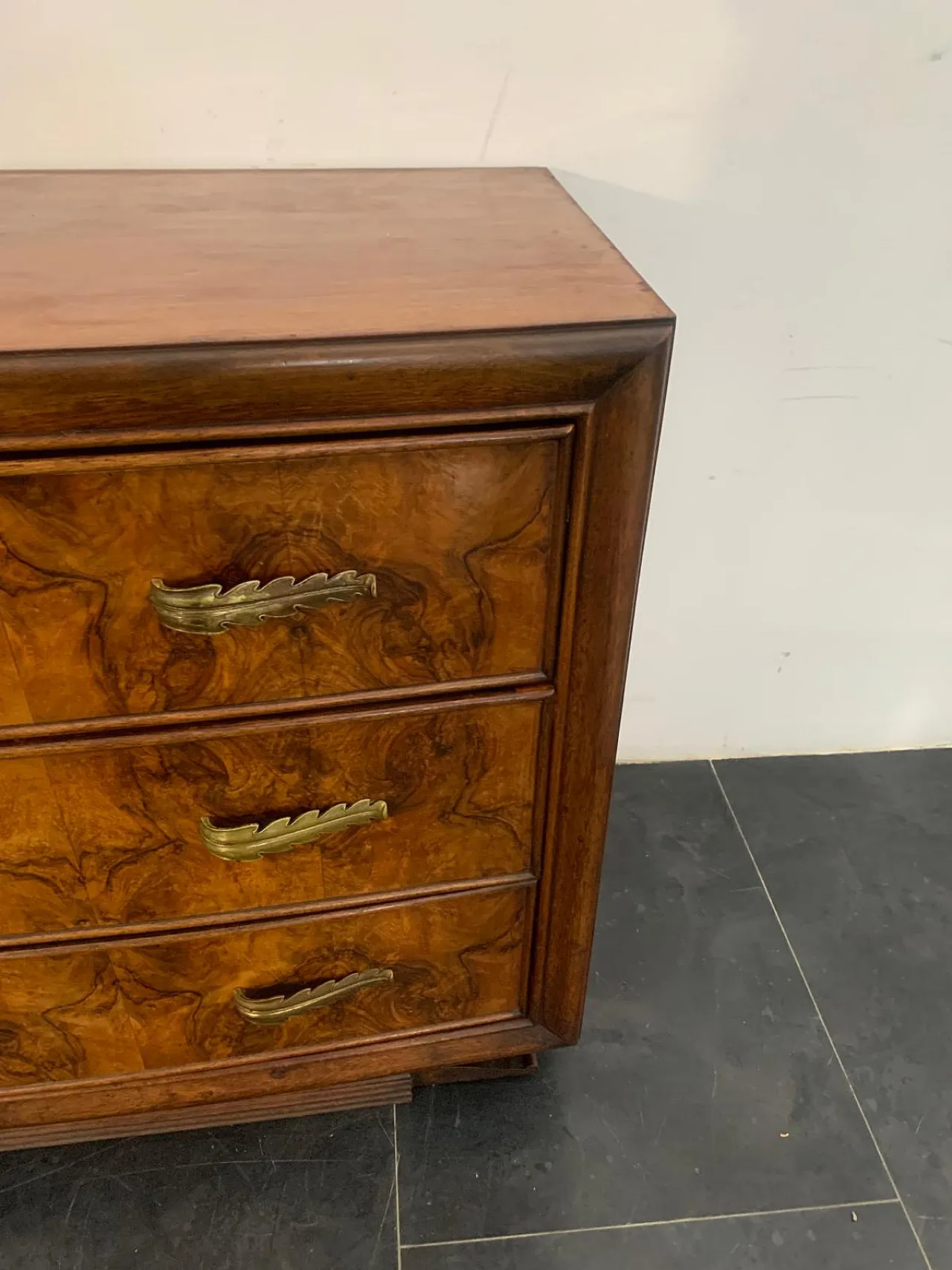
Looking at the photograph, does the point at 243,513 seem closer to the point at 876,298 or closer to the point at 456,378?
the point at 456,378

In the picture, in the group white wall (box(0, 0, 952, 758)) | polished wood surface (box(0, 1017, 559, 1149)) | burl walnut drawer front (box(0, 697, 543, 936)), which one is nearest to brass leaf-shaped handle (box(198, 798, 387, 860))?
burl walnut drawer front (box(0, 697, 543, 936))

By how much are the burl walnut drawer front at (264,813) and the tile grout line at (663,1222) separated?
393 mm

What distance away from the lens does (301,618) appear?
2.24ft

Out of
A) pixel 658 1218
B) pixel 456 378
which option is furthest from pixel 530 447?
pixel 658 1218

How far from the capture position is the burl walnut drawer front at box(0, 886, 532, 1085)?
0.84 m

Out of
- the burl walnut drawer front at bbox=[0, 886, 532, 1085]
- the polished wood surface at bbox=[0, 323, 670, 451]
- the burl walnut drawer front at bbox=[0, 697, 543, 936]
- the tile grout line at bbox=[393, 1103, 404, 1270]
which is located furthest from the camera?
the tile grout line at bbox=[393, 1103, 404, 1270]

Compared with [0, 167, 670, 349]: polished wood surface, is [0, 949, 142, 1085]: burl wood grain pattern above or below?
below

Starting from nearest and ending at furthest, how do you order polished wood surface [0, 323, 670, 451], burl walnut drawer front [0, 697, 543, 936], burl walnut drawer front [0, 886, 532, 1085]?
polished wood surface [0, 323, 670, 451]
burl walnut drawer front [0, 697, 543, 936]
burl walnut drawer front [0, 886, 532, 1085]

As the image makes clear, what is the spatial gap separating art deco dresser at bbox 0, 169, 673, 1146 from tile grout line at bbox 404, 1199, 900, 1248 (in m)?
0.18

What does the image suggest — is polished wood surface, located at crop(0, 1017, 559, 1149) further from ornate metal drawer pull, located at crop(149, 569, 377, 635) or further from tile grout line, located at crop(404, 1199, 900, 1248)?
ornate metal drawer pull, located at crop(149, 569, 377, 635)

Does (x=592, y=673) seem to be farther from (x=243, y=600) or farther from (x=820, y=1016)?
(x=820, y=1016)

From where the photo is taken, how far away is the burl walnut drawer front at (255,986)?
0.84 metres

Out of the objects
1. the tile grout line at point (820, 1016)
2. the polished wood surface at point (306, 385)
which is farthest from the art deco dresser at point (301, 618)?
the tile grout line at point (820, 1016)

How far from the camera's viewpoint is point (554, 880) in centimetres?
87
